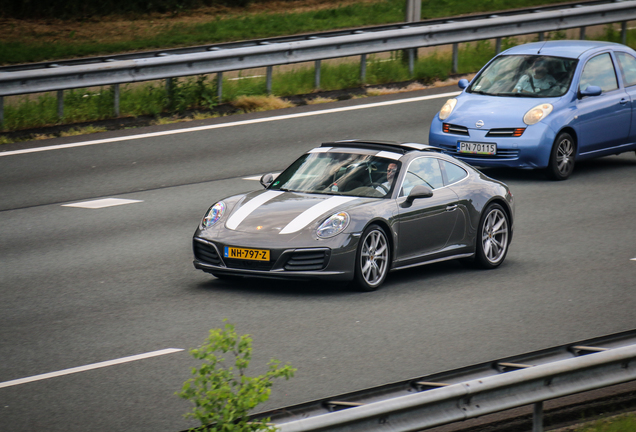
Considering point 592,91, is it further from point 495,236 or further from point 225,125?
point 225,125

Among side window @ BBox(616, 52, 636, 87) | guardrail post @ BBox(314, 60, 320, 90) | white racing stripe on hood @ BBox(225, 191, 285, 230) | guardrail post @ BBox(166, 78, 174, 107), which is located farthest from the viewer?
guardrail post @ BBox(314, 60, 320, 90)

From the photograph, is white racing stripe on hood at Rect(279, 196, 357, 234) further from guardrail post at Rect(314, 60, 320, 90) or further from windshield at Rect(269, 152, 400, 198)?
guardrail post at Rect(314, 60, 320, 90)

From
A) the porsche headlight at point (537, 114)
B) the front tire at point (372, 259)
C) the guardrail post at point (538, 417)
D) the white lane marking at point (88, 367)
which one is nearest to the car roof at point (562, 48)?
the porsche headlight at point (537, 114)

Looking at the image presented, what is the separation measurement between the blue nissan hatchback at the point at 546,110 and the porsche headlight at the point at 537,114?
14 mm

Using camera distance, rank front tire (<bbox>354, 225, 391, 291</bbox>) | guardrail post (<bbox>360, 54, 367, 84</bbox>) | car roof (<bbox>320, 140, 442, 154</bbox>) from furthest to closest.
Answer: guardrail post (<bbox>360, 54, 367, 84</bbox>) < car roof (<bbox>320, 140, 442, 154</bbox>) < front tire (<bbox>354, 225, 391, 291</bbox>)

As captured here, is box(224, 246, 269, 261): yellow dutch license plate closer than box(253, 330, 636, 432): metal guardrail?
No

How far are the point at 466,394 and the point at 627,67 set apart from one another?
41.5 feet

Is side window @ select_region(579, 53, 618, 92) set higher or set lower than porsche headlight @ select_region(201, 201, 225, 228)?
higher

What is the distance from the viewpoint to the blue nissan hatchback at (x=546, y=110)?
15500mm

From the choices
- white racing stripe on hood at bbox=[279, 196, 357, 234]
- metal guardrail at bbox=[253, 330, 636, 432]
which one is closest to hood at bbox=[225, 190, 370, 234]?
white racing stripe on hood at bbox=[279, 196, 357, 234]

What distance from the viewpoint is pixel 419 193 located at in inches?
416

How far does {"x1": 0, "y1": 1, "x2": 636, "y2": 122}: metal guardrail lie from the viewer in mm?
18125

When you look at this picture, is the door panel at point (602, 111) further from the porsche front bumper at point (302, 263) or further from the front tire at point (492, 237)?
the porsche front bumper at point (302, 263)

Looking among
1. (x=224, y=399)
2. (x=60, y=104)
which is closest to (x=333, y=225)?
(x=224, y=399)
